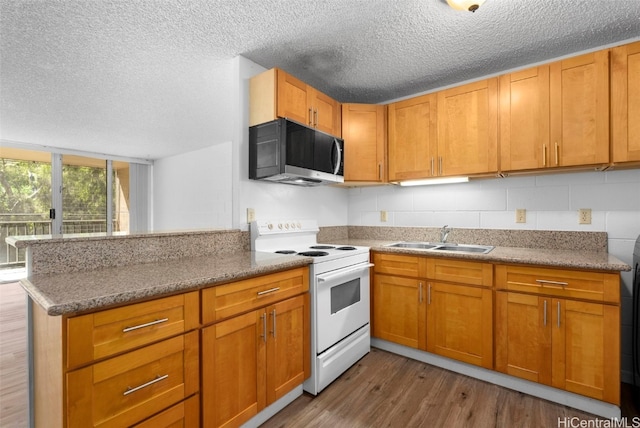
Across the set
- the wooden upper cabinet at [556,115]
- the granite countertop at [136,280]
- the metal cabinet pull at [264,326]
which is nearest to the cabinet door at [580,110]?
the wooden upper cabinet at [556,115]

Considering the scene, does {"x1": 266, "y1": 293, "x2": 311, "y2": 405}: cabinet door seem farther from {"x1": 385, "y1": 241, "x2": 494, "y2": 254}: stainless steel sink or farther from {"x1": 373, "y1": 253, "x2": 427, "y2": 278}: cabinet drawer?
{"x1": 385, "y1": 241, "x2": 494, "y2": 254}: stainless steel sink

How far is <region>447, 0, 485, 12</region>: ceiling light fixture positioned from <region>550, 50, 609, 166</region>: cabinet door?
82 centimetres

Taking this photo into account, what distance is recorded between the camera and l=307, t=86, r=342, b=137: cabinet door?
7.91 feet

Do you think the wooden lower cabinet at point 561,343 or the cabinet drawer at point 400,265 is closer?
the wooden lower cabinet at point 561,343

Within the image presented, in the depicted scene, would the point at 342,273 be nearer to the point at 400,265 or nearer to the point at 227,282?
the point at 400,265

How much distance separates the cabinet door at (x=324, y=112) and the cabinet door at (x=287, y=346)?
4.61 feet

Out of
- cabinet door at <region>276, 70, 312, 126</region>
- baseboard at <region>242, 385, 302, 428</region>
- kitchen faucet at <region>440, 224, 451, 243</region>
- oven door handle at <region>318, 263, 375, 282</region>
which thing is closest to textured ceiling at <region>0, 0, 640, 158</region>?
cabinet door at <region>276, 70, 312, 126</region>

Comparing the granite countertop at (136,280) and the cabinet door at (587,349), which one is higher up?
the granite countertop at (136,280)

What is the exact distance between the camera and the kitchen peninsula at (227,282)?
1.02 metres

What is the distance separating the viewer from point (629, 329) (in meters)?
2.00

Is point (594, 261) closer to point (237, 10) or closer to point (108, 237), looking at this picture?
point (237, 10)

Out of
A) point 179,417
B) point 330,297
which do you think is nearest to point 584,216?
point 330,297

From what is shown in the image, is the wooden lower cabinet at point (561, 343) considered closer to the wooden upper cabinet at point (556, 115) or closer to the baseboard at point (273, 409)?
the wooden upper cabinet at point (556, 115)

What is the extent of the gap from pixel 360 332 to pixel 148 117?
3510mm
